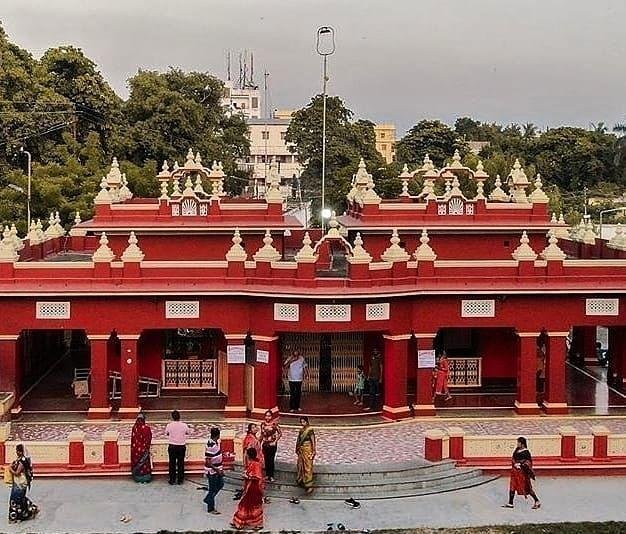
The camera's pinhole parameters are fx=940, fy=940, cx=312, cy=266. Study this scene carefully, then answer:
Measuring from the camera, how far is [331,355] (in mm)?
20938

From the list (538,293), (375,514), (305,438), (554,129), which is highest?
(554,129)

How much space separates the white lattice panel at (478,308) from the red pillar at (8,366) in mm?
9177

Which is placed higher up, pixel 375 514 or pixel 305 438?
pixel 305 438

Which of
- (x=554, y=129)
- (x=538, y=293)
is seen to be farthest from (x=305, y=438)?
(x=554, y=129)

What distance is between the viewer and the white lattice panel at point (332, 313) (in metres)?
18.7

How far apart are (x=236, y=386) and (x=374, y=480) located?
441 centimetres

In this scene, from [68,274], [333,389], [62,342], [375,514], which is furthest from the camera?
[62,342]

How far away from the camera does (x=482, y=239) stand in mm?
22953

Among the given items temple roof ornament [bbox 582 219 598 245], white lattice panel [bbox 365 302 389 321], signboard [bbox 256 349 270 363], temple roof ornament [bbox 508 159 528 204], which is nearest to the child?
white lattice panel [bbox 365 302 389 321]

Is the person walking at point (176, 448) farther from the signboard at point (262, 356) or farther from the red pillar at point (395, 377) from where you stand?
the red pillar at point (395, 377)

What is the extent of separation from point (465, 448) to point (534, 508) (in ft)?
6.46

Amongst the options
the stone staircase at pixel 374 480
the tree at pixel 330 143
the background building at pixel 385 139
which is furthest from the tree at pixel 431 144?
the stone staircase at pixel 374 480

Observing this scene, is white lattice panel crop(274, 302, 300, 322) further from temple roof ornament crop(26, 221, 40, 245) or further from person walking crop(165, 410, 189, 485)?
temple roof ornament crop(26, 221, 40, 245)

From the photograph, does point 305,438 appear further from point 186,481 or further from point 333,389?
point 333,389
